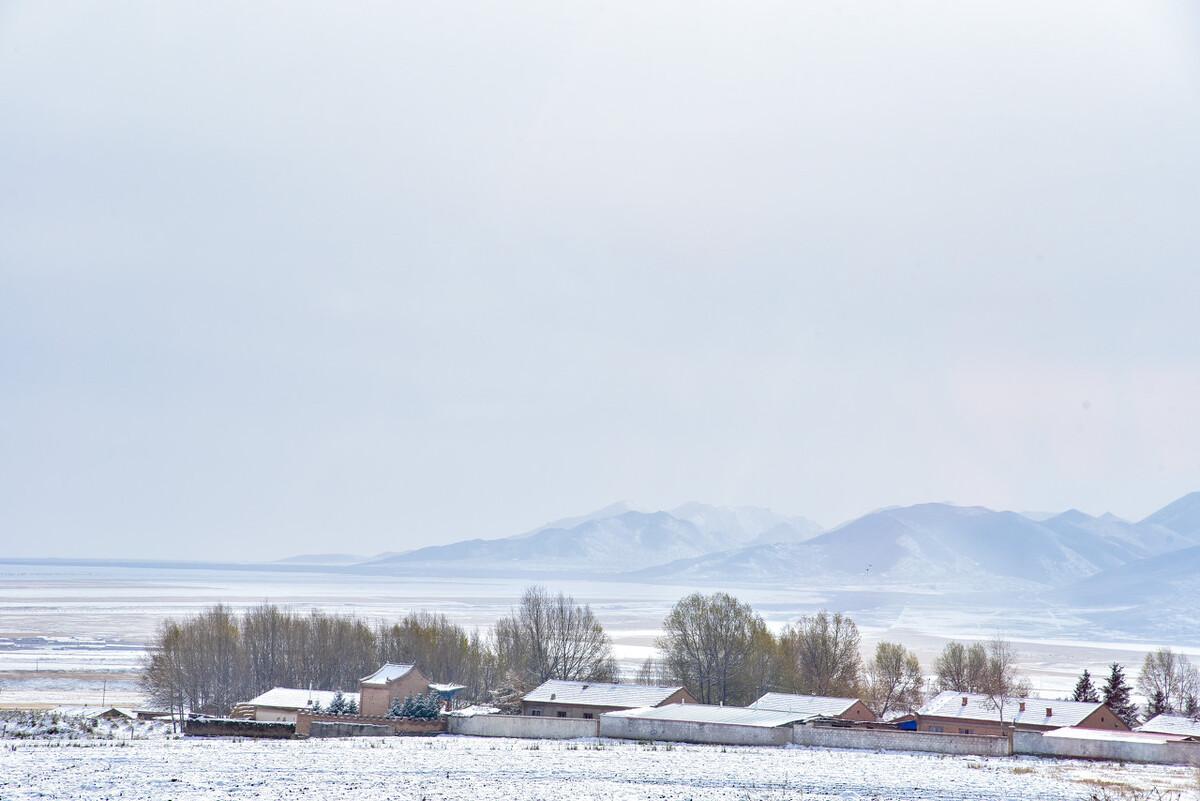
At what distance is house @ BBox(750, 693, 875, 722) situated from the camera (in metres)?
53.7

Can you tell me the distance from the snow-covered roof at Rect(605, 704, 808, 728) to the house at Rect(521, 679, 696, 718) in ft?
10.2

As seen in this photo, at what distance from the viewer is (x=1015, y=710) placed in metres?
58.9

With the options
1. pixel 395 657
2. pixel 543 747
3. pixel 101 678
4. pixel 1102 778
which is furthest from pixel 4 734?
pixel 101 678

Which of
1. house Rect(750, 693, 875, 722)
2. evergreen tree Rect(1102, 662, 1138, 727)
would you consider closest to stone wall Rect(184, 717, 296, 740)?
house Rect(750, 693, 875, 722)

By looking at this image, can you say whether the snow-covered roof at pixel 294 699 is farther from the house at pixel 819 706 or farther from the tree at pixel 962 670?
the tree at pixel 962 670

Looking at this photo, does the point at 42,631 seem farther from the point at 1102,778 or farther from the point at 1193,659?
the point at 1193,659

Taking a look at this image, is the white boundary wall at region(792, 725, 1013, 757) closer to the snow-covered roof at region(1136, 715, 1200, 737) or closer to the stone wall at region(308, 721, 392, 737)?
the stone wall at region(308, 721, 392, 737)

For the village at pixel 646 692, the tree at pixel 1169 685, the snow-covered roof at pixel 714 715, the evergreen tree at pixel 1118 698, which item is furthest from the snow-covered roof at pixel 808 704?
the tree at pixel 1169 685

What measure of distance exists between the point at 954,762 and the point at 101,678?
228 feet

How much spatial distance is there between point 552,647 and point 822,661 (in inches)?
689

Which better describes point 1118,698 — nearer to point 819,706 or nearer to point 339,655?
point 819,706

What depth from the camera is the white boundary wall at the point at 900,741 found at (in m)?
42.3

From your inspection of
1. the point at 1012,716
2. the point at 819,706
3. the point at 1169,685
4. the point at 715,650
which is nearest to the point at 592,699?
the point at 819,706

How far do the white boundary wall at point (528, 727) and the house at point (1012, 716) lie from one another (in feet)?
69.0
